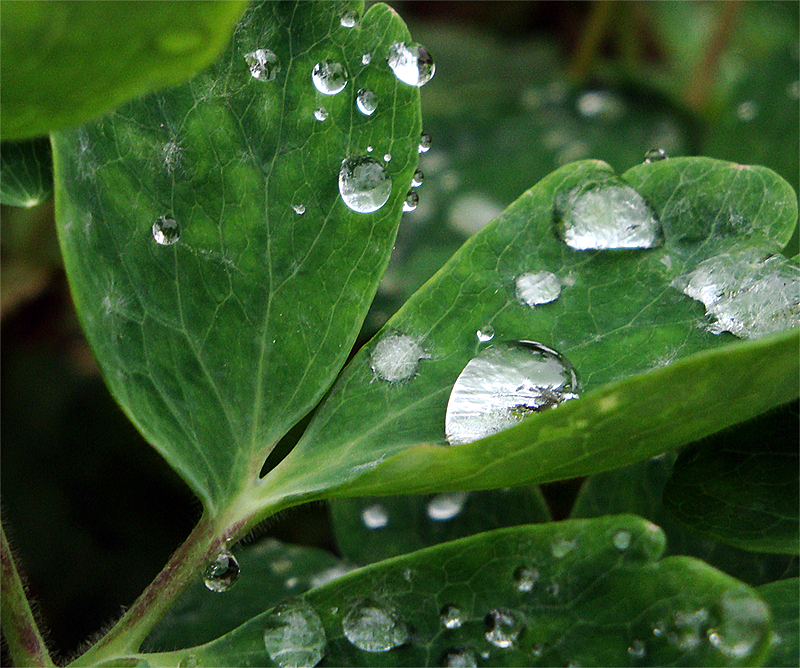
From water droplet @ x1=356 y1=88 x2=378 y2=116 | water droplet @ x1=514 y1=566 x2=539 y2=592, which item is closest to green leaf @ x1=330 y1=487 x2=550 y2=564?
water droplet @ x1=514 y1=566 x2=539 y2=592

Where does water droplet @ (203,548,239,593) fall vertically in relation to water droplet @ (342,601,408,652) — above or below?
above

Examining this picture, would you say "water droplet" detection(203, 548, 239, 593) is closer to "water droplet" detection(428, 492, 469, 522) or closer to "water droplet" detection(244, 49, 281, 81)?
"water droplet" detection(428, 492, 469, 522)

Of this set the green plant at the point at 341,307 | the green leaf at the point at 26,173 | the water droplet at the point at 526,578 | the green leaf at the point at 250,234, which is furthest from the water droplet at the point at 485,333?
the green leaf at the point at 26,173

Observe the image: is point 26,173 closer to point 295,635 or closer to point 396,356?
point 396,356

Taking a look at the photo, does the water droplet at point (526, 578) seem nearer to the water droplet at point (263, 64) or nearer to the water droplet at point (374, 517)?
the water droplet at point (374, 517)

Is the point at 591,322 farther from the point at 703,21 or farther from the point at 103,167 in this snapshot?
the point at 703,21
